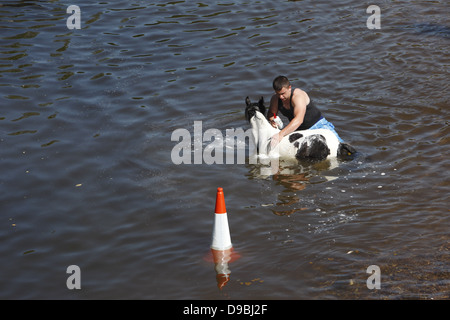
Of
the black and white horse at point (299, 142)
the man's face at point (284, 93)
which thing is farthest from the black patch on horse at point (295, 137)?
the man's face at point (284, 93)

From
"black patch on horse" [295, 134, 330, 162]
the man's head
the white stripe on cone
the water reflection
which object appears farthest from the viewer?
the man's head

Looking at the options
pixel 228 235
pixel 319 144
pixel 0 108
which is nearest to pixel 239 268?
pixel 228 235

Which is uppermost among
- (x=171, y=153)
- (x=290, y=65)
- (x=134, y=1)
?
(x=134, y=1)

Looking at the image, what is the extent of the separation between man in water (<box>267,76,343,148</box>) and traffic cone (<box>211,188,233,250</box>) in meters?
3.01

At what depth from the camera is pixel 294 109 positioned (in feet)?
35.5

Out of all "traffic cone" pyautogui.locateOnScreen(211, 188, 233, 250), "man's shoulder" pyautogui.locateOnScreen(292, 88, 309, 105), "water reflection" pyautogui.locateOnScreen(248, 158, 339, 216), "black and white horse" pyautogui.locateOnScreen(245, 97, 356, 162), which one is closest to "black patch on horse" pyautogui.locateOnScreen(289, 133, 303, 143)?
"black and white horse" pyautogui.locateOnScreen(245, 97, 356, 162)

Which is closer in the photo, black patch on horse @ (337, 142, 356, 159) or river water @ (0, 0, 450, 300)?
river water @ (0, 0, 450, 300)

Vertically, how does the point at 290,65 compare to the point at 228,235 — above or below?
above

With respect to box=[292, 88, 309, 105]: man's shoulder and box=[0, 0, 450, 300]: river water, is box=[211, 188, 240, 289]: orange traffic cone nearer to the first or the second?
box=[0, 0, 450, 300]: river water

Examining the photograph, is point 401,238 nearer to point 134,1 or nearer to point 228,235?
point 228,235

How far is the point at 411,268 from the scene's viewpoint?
7.40m

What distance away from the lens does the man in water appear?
10.7 m

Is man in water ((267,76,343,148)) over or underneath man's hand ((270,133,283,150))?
over
